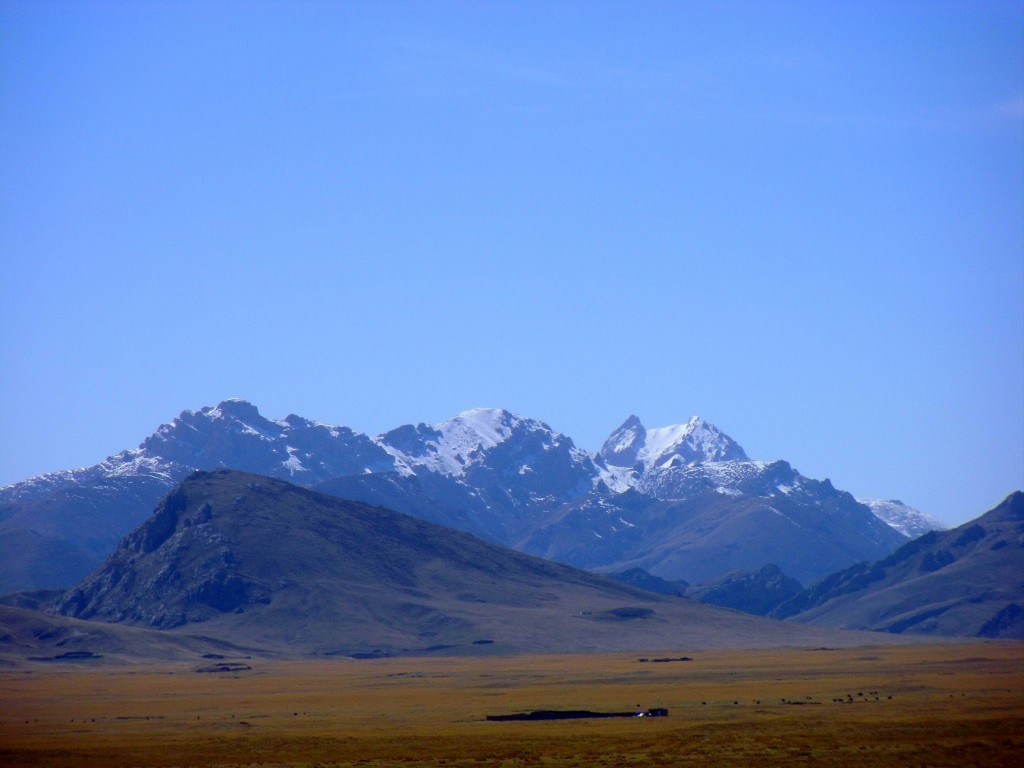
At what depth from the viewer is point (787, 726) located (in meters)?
119

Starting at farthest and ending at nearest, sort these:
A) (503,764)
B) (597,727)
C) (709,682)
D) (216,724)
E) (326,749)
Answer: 1. (709,682)
2. (216,724)
3. (597,727)
4. (326,749)
5. (503,764)

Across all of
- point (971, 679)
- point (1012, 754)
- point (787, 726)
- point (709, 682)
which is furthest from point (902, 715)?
point (709, 682)

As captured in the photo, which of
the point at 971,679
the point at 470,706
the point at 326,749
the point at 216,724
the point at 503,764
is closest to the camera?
the point at 503,764

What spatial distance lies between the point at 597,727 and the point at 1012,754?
121 feet

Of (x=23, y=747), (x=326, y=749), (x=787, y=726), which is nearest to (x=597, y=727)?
(x=787, y=726)

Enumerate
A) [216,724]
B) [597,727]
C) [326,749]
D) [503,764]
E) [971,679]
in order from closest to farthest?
[503,764], [326,749], [597,727], [216,724], [971,679]

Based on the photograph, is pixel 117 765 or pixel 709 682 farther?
pixel 709 682

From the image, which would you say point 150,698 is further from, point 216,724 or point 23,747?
point 23,747

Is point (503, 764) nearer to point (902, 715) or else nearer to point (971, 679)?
point (902, 715)

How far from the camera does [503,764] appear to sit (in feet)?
329

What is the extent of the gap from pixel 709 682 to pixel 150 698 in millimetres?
77897

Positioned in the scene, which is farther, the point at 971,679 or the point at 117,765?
the point at 971,679

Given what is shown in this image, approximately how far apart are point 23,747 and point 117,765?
612 inches

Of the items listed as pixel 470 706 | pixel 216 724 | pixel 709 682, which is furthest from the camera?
pixel 709 682
